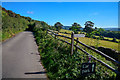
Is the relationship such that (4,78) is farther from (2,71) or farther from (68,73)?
(68,73)

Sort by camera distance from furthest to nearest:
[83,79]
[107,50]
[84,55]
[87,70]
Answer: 1. [107,50]
2. [84,55]
3. [83,79]
4. [87,70]

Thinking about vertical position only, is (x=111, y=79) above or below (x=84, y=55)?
below

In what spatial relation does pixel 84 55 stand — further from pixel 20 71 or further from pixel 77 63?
pixel 20 71

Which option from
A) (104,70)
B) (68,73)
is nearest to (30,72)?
(68,73)

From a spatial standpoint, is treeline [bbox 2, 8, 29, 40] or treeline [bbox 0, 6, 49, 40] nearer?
treeline [bbox 2, 8, 29, 40]

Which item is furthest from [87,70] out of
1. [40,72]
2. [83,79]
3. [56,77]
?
[40,72]

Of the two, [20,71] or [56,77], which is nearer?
[56,77]

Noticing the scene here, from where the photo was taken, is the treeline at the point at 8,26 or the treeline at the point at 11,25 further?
the treeline at the point at 11,25

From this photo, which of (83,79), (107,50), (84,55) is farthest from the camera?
(107,50)

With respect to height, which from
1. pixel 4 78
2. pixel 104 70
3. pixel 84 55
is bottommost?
pixel 4 78

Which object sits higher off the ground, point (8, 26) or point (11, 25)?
point (11, 25)

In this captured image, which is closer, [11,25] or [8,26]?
[8,26]

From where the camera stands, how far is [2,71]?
4.40 metres

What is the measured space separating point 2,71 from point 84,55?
4.03 m
